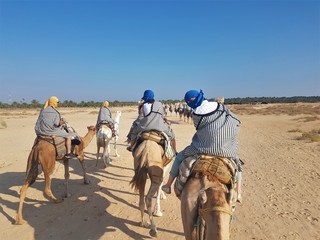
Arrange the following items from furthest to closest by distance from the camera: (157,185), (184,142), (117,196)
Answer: (184,142) < (117,196) < (157,185)

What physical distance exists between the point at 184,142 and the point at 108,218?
11.1m

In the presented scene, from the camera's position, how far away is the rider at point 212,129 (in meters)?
3.60

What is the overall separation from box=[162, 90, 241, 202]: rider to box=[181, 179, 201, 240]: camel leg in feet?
1.85

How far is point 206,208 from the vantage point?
276 cm

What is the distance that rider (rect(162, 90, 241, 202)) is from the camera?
3.60m

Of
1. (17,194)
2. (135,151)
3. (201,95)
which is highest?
(201,95)

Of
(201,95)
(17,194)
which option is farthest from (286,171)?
(17,194)

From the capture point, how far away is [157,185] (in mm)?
5297

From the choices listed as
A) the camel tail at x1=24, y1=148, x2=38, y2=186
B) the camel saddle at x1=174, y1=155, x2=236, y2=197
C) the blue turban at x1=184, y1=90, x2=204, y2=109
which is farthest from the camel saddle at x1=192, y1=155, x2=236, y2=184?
the camel tail at x1=24, y1=148, x2=38, y2=186

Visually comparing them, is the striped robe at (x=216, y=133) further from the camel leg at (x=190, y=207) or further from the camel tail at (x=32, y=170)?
the camel tail at (x=32, y=170)

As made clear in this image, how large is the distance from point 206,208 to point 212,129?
1.15 meters

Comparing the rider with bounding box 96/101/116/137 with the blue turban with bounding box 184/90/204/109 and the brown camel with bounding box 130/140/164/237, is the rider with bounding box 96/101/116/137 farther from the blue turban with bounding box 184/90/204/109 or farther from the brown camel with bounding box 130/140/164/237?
the blue turban with bounding box 184/90/204/109

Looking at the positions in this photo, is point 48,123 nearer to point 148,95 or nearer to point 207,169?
point 148,95

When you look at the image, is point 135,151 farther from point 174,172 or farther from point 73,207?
point 73,207
